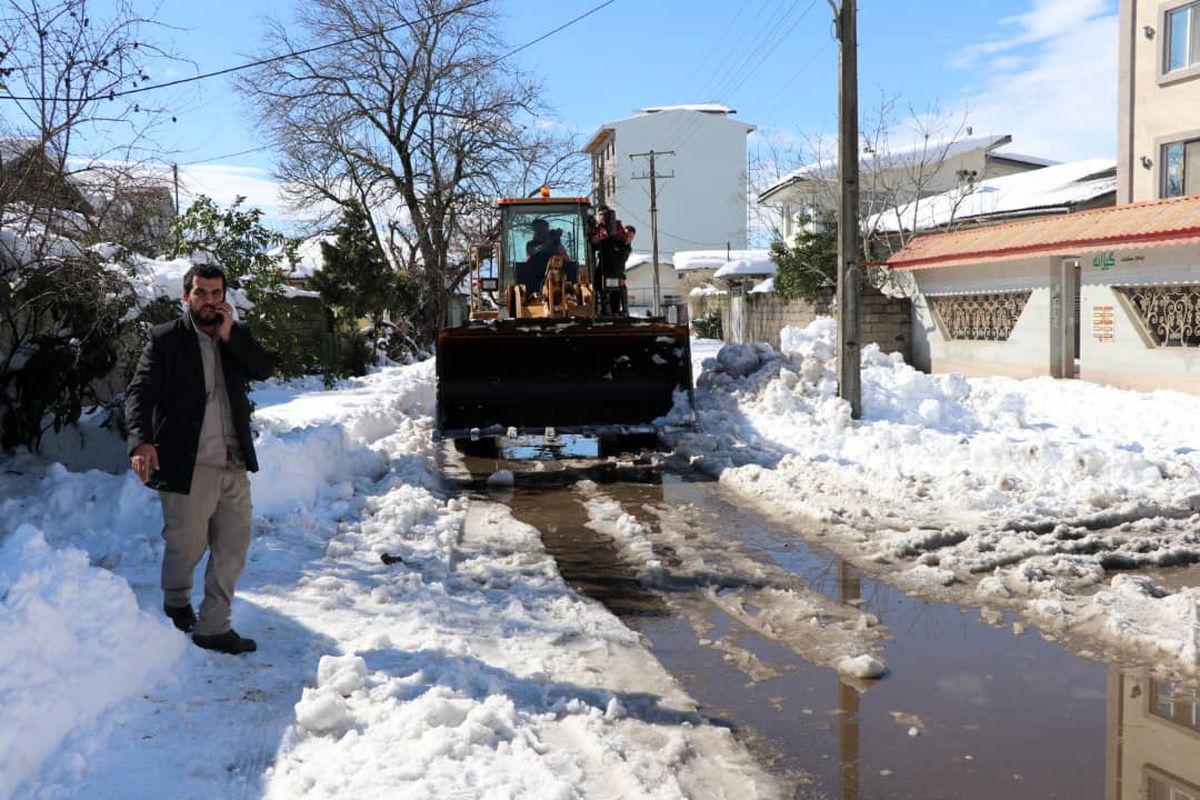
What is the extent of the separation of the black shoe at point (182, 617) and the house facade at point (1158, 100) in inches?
845

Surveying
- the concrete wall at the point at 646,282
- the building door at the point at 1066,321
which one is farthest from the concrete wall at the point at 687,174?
the building door at the point at 1066,321

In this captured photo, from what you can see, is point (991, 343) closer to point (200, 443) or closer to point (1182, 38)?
point (1182, 38)

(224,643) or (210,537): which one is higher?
(210,537)

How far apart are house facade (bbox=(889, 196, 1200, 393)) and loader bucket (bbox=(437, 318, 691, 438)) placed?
23.6 feet

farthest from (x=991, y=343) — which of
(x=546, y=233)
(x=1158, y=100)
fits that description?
(x=546, y=233)

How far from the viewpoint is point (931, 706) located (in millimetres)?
4434

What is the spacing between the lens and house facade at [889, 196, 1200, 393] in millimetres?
14781

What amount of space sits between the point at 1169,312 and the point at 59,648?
14.9 m

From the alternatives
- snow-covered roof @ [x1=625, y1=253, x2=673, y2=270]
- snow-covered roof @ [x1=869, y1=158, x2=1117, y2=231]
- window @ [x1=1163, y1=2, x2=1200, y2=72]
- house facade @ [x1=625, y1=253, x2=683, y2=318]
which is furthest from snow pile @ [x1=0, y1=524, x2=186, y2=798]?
house facade @ [x1=625, y1=253, x2=683, y2=318]

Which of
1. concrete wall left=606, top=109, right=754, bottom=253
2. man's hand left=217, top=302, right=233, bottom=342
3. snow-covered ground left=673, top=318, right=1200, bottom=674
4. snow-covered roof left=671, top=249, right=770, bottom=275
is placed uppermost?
concrete wall left=606, top=109, right=754, bottom=253

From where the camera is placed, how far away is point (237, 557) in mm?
5027

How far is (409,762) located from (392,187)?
104 feet

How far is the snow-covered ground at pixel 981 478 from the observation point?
5.91 m

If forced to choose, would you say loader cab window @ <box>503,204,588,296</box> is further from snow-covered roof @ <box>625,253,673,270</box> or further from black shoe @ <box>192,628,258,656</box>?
snow-covered roof @ <box>625,253,673,270</box>
